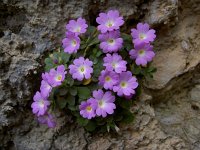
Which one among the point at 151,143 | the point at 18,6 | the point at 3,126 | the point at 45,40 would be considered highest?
the point at 18,6

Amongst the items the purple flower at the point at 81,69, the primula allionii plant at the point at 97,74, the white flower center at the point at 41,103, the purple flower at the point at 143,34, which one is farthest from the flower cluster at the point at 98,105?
the purple flower at the point at 143,34

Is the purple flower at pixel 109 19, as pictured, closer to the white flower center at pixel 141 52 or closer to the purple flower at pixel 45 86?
the white flower center at pixel 141 52

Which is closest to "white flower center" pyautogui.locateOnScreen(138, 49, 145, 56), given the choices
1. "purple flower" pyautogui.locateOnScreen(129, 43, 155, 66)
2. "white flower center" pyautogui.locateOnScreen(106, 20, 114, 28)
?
"purple flower" pyautogui.locateOnScreen(129, 43, 155, 66)

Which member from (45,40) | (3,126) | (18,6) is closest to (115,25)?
(45,40)

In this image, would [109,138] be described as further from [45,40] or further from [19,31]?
[19,31]

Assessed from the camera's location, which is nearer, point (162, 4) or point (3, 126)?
point (3, 126)

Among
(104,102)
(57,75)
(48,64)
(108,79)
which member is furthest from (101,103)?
(48,64)

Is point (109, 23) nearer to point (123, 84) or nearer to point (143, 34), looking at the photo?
point (143, 34)

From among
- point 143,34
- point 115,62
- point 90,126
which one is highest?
point 143,34
